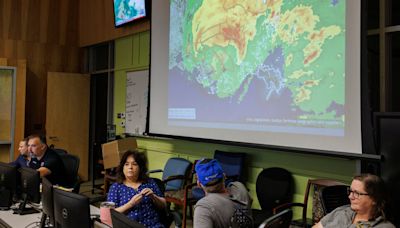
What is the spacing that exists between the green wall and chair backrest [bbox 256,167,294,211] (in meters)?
→ 0.10

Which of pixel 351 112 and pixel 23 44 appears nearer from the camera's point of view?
pixel 351 112

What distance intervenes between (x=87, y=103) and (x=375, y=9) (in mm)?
5605

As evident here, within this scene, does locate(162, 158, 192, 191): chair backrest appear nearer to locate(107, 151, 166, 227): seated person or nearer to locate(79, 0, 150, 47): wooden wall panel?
locate(107, 151, 166, 227): seated person

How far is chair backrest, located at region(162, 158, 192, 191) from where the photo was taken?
4797mm

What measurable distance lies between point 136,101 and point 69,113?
183 centimetres

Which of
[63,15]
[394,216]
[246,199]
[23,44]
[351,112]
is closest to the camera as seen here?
[246,199]

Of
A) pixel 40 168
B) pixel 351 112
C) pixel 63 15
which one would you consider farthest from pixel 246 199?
pixel 63 15

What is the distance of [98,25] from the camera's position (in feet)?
23.6

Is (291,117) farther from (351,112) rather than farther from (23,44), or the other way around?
(23,44)

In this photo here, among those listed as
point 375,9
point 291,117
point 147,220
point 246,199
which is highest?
point 375,9

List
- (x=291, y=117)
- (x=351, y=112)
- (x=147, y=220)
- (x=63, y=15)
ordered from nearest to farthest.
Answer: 1. (x=147, y=220)
2. (x=351, y=112)
3. (x=291, y=117)
4. (x=63, y=15)

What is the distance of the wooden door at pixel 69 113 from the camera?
7.12 meters

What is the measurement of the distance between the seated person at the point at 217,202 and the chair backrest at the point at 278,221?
1.31 feet

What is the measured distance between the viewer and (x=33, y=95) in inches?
285
